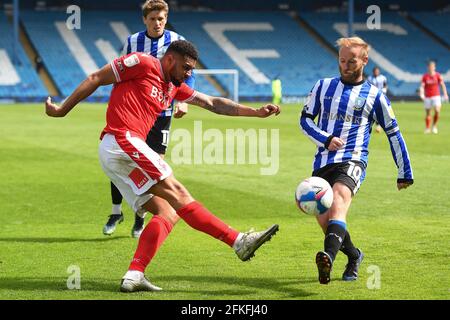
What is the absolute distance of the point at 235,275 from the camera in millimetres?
7379

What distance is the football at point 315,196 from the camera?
6.93 meters

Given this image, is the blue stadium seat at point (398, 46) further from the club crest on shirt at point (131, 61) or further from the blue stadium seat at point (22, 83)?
the club crest on shirt at point (131, 61)

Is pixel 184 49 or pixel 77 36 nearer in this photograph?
pixel 184 49

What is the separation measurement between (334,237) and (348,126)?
3.72ft

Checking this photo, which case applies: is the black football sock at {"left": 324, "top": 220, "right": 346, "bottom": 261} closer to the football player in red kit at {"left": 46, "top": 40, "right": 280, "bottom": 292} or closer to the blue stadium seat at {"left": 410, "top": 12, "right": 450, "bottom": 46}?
the football player in red kit at {"left": 46, "top": 40, "right": 280, "bottom": 292}

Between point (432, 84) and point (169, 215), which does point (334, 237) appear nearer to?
point (169, 215)

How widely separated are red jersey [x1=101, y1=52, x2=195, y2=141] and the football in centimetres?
135

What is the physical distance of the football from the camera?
6.93 meters

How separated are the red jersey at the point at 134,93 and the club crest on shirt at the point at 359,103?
5.37 ft

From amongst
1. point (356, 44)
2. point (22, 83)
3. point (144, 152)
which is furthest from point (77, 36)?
point (144, 152)

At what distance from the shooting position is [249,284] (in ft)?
22.9
